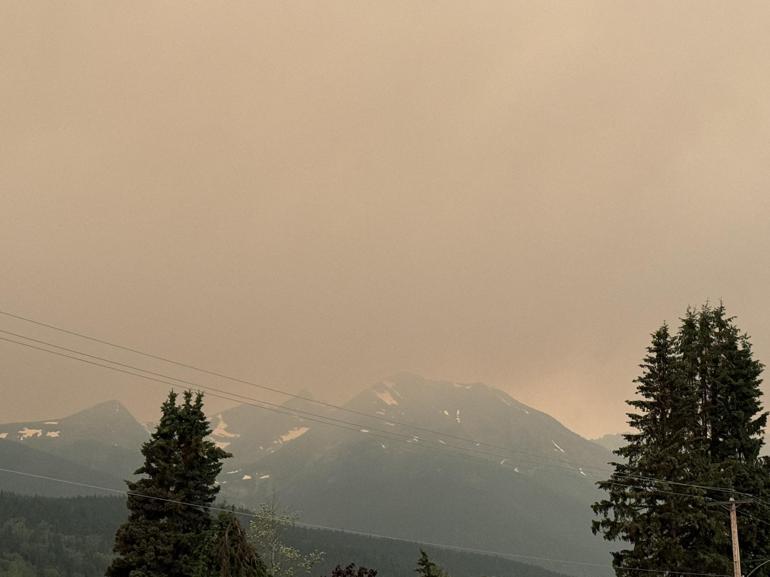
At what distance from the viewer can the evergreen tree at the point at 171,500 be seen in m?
45.2

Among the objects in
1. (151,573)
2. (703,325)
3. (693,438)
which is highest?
(703,325)

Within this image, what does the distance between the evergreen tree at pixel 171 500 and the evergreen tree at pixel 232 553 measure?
895cm

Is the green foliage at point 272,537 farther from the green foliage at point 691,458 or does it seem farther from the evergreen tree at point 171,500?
the green foliage at point 691,458

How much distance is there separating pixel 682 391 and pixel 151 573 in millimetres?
34470

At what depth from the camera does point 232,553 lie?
34594 millimetres

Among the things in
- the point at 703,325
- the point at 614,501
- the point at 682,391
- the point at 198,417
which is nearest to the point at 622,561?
the point at 614,501

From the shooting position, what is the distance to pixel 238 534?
115ft

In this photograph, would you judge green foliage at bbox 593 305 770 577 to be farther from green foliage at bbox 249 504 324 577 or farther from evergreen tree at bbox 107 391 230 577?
green foliage at bbox 249 504 324 577

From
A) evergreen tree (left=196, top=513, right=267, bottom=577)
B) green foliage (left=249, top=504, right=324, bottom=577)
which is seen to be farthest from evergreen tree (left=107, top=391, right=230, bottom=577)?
green foliage (left=249, top=504, right=324, bottom=577)

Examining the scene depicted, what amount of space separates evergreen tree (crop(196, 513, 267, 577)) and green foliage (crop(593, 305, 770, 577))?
2050cm

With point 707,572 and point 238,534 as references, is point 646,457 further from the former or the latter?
point 238,534

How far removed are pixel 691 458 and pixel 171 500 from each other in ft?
103

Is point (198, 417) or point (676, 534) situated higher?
point (198, 417)

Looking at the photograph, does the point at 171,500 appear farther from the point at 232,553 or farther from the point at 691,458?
the point at 691,458
